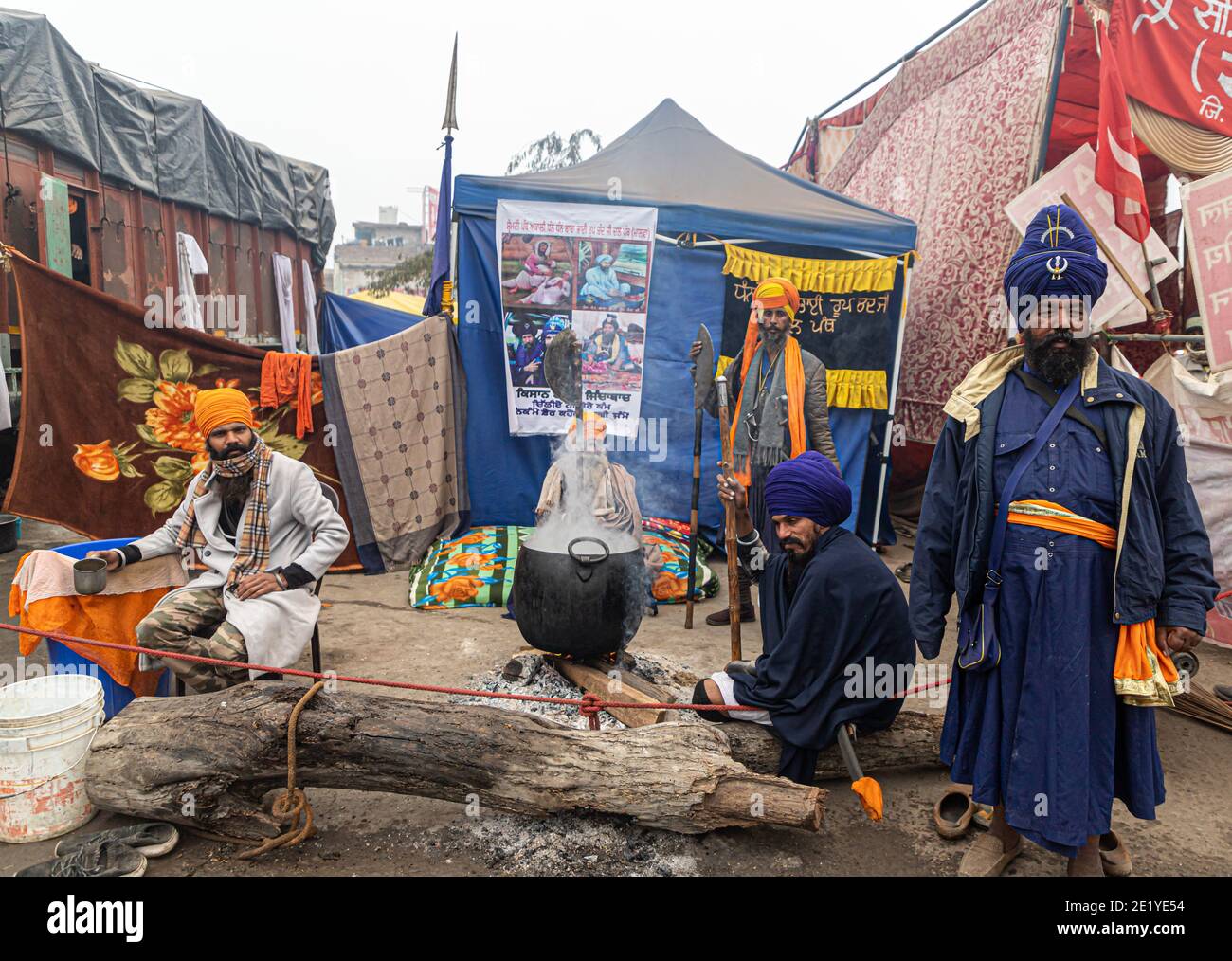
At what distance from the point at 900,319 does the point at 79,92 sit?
879 cm

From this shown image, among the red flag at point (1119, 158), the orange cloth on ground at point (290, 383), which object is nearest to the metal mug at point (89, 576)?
the orange cloth on ground at point (290, 383)

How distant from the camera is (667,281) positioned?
21.9 ft

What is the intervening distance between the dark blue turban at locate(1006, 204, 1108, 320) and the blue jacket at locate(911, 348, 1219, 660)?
22 centimetres

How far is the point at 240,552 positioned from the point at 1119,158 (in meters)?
5.83

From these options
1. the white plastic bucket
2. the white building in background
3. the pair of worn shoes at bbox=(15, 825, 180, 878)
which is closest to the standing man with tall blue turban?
the pair of worn shoes at bbox=(15, 825, 180, 878)

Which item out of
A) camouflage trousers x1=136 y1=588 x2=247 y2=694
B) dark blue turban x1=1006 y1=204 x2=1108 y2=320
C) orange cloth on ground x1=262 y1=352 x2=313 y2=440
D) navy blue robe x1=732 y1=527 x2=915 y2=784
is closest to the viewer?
dark blue turban x1=1006 y1=204 x2=1108 y2=320

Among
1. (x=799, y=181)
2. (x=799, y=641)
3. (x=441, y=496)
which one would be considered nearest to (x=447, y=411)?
(x=441, y=496)

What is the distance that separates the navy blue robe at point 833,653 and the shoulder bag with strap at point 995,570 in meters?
0.32

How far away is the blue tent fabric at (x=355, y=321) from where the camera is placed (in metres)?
9.83

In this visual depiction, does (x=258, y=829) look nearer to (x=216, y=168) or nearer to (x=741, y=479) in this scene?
(x=741, y=479)

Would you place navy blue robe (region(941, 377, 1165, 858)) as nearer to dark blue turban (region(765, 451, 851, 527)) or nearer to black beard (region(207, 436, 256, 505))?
dark blue turban (region(765, 451, 851, 527))

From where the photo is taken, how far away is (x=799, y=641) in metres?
2.70

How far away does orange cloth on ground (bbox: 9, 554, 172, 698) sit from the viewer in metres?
3.28

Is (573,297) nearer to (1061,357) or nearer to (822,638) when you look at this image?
(822,638)
